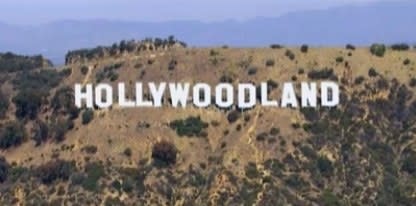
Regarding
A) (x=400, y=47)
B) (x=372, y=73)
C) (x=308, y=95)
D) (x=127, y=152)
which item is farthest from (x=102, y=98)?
(x=400, y=47)

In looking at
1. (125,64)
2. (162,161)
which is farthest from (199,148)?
(125,64)

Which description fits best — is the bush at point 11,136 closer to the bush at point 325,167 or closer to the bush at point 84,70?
the bush at point 84,70

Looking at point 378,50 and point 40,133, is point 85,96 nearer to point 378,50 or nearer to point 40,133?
point 40,133

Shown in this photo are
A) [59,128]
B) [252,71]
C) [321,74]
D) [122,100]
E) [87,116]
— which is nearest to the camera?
[59,128]

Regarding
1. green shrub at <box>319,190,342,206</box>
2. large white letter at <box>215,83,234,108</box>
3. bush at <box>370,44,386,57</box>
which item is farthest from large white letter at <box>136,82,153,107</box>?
bush at <box>370,44,386,57</box>

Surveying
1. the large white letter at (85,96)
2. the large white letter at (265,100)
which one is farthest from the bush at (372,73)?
the large white letter at (85,96)

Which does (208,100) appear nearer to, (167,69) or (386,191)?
(167,69)
